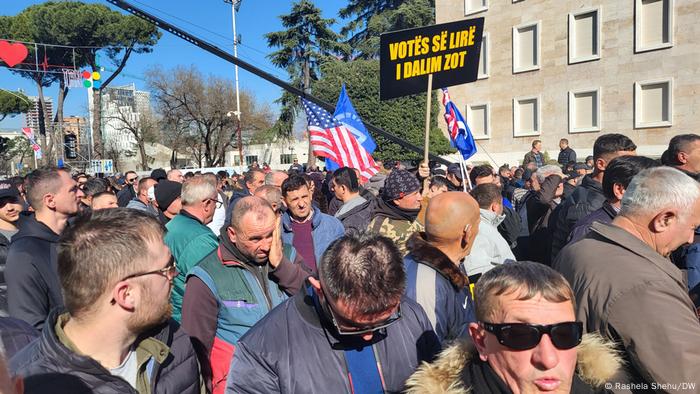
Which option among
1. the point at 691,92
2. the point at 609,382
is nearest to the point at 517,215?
the point at 609,382

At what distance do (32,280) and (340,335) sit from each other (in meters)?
2.21

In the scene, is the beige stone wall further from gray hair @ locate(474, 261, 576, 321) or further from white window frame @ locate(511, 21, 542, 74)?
gray hair @ locate(474, 261, 576, 321)

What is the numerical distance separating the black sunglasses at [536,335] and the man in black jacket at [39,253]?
8.86ft

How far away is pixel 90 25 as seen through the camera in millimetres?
41312

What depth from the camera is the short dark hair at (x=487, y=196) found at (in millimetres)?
4898

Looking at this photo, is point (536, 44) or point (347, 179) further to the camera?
point (536, 44)

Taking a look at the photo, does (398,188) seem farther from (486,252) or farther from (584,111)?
(584,111)

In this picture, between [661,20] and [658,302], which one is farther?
[661,20]

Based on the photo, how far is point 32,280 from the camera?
3.17m

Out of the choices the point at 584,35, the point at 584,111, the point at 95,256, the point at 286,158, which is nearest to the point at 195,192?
the point at 95,256

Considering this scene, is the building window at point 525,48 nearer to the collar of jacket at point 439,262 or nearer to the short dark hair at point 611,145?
the short dark hair at point 611,145

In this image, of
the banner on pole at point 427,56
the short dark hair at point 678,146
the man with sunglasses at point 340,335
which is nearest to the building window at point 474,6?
the banner on pole at point 427,56

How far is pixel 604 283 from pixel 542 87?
85.0 feet

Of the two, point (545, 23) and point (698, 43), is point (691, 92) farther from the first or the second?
point (545, 23)
